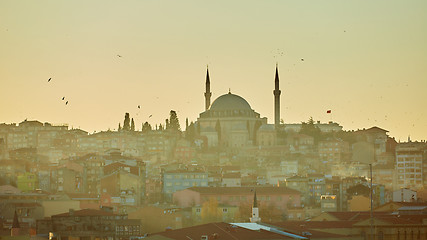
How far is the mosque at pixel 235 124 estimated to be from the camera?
113 meters

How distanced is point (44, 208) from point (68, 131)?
61.6m

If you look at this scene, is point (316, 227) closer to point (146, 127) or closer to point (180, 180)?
point (180, 180)

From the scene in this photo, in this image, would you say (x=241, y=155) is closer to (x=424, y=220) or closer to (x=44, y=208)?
(x=44, y=208)

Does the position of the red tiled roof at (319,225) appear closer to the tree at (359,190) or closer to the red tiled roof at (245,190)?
the red tiled roof at (245,190)

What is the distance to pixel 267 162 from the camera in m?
102

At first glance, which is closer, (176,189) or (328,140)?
(176,189)

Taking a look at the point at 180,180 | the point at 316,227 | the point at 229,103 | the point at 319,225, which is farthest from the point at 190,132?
the point at 316,227

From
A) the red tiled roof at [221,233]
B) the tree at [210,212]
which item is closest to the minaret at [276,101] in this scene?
the tree at [210,212]

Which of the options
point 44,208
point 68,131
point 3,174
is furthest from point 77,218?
point 68,131

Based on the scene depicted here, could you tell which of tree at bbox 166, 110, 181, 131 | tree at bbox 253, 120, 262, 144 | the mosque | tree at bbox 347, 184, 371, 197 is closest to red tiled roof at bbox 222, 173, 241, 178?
tree at bbox 347, 184, 371, 197

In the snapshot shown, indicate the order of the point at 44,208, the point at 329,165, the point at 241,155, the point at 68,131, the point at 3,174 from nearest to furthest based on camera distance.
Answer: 1. the point at 44,208
2. the point at 3,174
3. the point at 329,165
4. the point at 241,155
5. the point at 68,131

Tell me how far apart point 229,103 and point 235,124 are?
3115 millimetres

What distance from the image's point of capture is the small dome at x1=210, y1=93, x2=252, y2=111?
119 meters

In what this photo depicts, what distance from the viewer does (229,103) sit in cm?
11969
